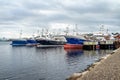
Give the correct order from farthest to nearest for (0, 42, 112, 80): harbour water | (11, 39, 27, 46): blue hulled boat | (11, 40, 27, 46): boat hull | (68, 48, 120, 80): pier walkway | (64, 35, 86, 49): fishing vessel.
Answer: (11, 40, 27, 46): boat hull < (11, 39, 27, 46): blue hulled boat < (64, 35, 86, 49): fishing vessel < (0, 42, 112, 80): harbour water < (68, 48, 120, 80): pier walkway

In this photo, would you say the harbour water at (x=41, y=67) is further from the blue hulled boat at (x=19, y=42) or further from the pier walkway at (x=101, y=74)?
the blue hulled boat at (x=19, y=42)

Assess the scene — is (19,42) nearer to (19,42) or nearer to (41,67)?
(19,42)

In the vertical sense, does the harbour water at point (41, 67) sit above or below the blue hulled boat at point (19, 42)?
below

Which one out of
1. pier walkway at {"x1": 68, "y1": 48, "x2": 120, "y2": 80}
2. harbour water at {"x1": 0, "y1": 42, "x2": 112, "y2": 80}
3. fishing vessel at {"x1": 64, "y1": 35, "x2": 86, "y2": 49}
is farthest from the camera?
fishing vessel at {"x1": 64, "y1": 35, "x2": 86, "y2": 49}

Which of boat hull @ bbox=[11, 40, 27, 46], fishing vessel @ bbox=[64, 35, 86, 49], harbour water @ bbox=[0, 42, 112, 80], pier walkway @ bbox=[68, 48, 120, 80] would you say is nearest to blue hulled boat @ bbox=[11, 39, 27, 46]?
boat hull @ bbox=[11, 40, 27, 46]

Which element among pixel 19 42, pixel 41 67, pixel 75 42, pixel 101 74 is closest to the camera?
pixel 101 74

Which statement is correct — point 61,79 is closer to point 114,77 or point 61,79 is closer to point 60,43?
point 114,77

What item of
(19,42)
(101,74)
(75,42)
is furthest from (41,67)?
(19,42)

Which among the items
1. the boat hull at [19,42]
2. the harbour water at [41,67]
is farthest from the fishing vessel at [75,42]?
the boat hull at [19,42]

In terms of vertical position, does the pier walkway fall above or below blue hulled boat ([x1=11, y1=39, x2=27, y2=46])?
below

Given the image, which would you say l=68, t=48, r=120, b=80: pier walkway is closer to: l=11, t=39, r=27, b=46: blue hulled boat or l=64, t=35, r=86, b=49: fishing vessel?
l=64, t=35, r=86, b=49: fishing vessel

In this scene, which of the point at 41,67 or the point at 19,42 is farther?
the point at 19,42

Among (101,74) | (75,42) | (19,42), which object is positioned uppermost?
(75,42)

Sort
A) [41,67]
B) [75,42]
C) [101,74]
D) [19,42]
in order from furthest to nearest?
[19,42]
[75,42]
[41,67]
[101,74]
